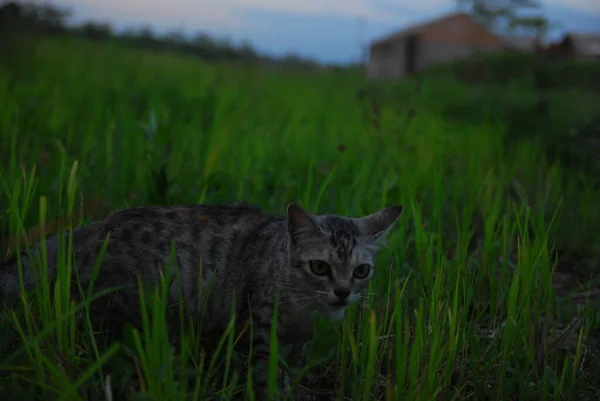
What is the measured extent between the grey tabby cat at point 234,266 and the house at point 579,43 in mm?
18203

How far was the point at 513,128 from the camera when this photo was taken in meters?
8.84

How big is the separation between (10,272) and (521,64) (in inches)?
668

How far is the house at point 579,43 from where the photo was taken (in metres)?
18.9

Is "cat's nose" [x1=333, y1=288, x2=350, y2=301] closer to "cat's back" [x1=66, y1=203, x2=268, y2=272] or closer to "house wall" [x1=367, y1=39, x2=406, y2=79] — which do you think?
"cat's back" [x1=66, y1=203, x2=268, y2=272]

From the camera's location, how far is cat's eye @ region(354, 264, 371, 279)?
2406 millimetres

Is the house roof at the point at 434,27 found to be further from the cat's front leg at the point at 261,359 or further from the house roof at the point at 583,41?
the cat's front leg at the point at 261,359

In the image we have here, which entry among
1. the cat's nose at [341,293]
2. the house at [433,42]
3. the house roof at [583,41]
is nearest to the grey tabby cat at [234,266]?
the cat's nose at [341,293]

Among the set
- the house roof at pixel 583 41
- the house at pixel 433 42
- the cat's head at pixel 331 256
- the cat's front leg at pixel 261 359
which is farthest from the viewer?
the house at pixel 433 42

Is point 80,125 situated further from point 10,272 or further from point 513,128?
point 513,128

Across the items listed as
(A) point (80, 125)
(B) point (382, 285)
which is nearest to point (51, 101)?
(A) point (80, 125)

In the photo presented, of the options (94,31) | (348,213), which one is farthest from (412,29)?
(348,213)

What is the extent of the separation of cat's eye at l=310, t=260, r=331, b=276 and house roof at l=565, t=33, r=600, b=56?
→ 61.0 ft

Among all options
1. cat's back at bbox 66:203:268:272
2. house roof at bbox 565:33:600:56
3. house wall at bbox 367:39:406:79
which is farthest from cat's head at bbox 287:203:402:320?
house wall at bbox 367:39:406:79

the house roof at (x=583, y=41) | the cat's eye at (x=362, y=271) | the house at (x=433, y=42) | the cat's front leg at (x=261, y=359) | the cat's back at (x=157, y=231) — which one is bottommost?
the cat's front leg at (x=261, y=359)
